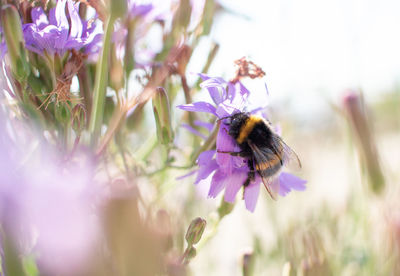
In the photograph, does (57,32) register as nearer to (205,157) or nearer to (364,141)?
(205,157)

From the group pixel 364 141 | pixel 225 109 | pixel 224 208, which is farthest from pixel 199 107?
pixel 364 141

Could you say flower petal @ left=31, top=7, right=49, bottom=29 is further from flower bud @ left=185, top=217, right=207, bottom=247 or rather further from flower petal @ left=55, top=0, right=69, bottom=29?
flower bud @ left=185, top=217, right=207, bottom=247

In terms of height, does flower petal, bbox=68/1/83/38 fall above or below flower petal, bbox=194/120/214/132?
above

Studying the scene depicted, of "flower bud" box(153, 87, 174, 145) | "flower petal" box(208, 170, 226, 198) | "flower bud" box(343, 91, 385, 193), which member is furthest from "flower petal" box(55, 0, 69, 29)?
"flower bud" box(343, 91, 385, 193)

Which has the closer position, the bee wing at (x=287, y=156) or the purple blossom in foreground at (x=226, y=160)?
the purple blossom in foreground at (x=226, y=160)

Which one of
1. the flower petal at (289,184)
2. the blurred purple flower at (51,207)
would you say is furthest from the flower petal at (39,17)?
the flower petal at (289,184)

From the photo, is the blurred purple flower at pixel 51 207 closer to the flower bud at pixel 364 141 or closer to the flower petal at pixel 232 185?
the flower petal at pixel 232 185
